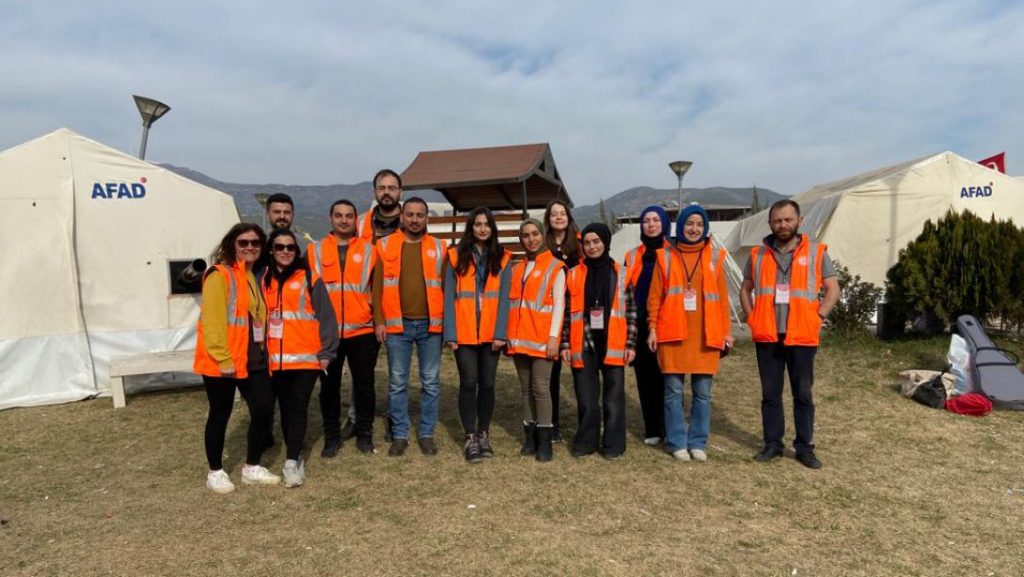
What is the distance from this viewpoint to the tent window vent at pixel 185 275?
7.12m

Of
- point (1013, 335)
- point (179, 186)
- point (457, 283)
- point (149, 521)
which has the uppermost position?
point (179, 186)

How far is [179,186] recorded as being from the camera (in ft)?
23.6

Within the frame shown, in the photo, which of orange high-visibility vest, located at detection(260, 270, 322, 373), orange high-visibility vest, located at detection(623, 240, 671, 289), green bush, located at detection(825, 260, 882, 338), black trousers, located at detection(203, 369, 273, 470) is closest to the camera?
black trousers, located at detection(203, 369, 273, 470)

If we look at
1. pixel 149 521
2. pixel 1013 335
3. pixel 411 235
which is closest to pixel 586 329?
pixel 411 235

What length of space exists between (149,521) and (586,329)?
2.90 meters

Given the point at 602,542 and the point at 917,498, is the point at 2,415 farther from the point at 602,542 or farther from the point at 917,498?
the point at 917,498

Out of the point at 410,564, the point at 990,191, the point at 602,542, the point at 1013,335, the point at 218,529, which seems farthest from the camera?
the point at 990,191

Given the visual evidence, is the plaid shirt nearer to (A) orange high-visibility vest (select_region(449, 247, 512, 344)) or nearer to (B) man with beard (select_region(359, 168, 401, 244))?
(A) orange high-visibility vest (select_region(449, 247, 512, 344))

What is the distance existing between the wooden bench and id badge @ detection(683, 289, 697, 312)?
203 inches

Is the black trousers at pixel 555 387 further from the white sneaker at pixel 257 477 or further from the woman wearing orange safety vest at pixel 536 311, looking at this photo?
the white sneaker at pixel 257 477

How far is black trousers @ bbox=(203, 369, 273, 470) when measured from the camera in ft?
11.8

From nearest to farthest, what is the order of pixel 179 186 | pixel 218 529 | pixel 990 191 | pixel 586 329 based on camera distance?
1. pixel 218 529
2. pixel 586 329
3. pixel 179 186
4. pixel 990 191

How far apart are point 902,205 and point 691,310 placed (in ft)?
28.5

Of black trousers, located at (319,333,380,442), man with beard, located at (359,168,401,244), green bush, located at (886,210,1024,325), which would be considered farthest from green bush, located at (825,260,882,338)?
black trousers, located at (319,333,380,442)
